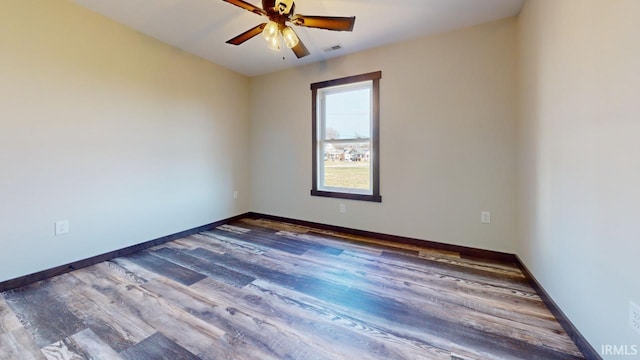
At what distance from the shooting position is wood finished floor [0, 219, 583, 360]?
4.40 feet

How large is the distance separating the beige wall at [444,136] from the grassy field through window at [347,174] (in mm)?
260

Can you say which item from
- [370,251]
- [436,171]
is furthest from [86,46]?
[436,171]

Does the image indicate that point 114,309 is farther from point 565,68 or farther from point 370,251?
point 565,68

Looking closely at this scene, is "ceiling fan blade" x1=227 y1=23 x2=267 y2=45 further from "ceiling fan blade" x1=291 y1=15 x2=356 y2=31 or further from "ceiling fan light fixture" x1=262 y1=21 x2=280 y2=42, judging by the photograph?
"ceiling fan blade" x1=291 y1=15 x2=356 y2=31

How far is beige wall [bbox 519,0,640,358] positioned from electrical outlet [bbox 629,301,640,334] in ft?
0.09

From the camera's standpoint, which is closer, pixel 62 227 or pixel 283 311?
pixel 283 311

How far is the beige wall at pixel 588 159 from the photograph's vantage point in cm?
101

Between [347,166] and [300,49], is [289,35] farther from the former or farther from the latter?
[347,166]

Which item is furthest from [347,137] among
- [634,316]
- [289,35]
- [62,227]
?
[62,227]

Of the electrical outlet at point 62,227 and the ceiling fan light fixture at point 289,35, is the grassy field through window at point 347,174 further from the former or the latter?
the electrical outlet at point 62,227

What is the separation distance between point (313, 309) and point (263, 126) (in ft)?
10.3

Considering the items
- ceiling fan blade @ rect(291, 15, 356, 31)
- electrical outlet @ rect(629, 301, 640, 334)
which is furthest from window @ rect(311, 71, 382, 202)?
electrical outlet @ rect(629, 301, 640, 334)

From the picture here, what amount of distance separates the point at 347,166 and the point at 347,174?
0.12m

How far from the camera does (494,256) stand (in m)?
2.51
